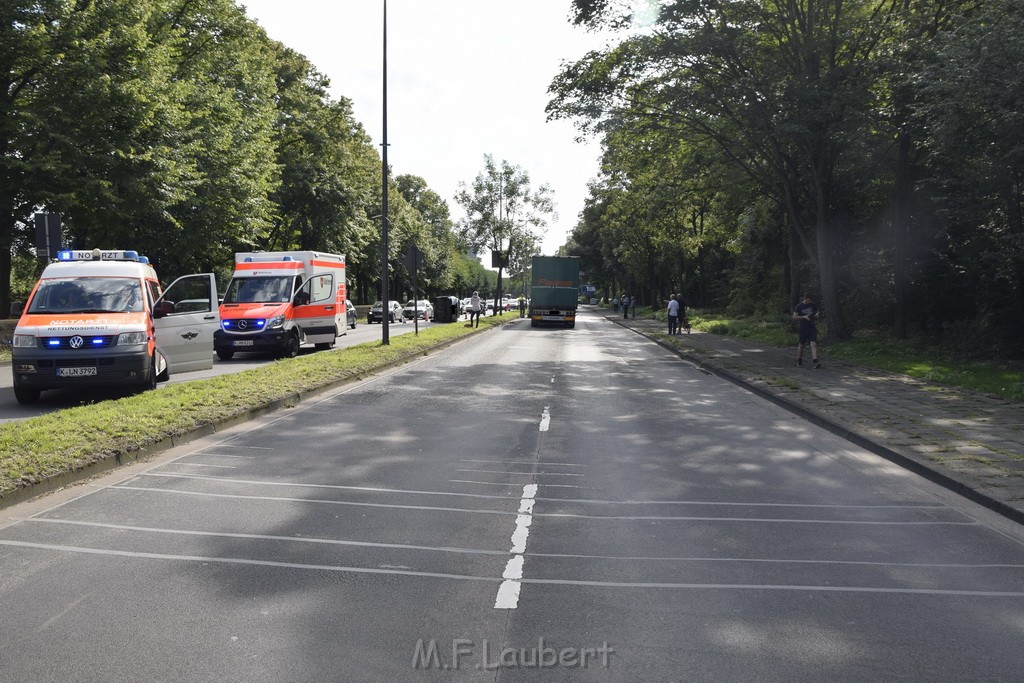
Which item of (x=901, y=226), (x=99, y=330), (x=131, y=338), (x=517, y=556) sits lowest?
(x=517, y=556)

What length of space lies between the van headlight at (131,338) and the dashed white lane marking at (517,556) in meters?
7.70

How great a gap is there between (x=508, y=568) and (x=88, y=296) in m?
10.4

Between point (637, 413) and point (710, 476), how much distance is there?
422 centimetres

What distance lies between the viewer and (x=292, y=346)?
21828 mm

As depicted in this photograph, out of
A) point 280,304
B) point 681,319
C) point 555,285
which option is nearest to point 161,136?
point 280,304

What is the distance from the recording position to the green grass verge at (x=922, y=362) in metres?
14.7

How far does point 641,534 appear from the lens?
5613 mm

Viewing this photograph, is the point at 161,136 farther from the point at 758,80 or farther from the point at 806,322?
the point at 806,322

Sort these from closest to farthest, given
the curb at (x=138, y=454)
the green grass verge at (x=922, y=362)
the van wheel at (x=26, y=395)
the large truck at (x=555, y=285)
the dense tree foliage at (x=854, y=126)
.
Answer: the curb at (x=138, y=454) < the van wheel at (x=26, y=395) < the green grass verge at (x=922, y=362) < the dense tree foliage at (x=854, y=126) < the large truck at (x=555, y=285)

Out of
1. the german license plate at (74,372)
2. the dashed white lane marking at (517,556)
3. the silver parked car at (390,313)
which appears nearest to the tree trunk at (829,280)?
the dashed white lane marking at (517,556)

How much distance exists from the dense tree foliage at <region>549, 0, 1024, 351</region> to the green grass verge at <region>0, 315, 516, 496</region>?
41.0 ft

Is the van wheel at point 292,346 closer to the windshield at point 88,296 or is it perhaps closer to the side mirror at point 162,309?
the side mirror at point 162,309

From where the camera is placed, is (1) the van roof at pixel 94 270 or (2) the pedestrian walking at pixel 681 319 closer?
(1) the van roof at pixel 94 270

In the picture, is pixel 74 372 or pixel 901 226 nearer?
pixel 74 372
